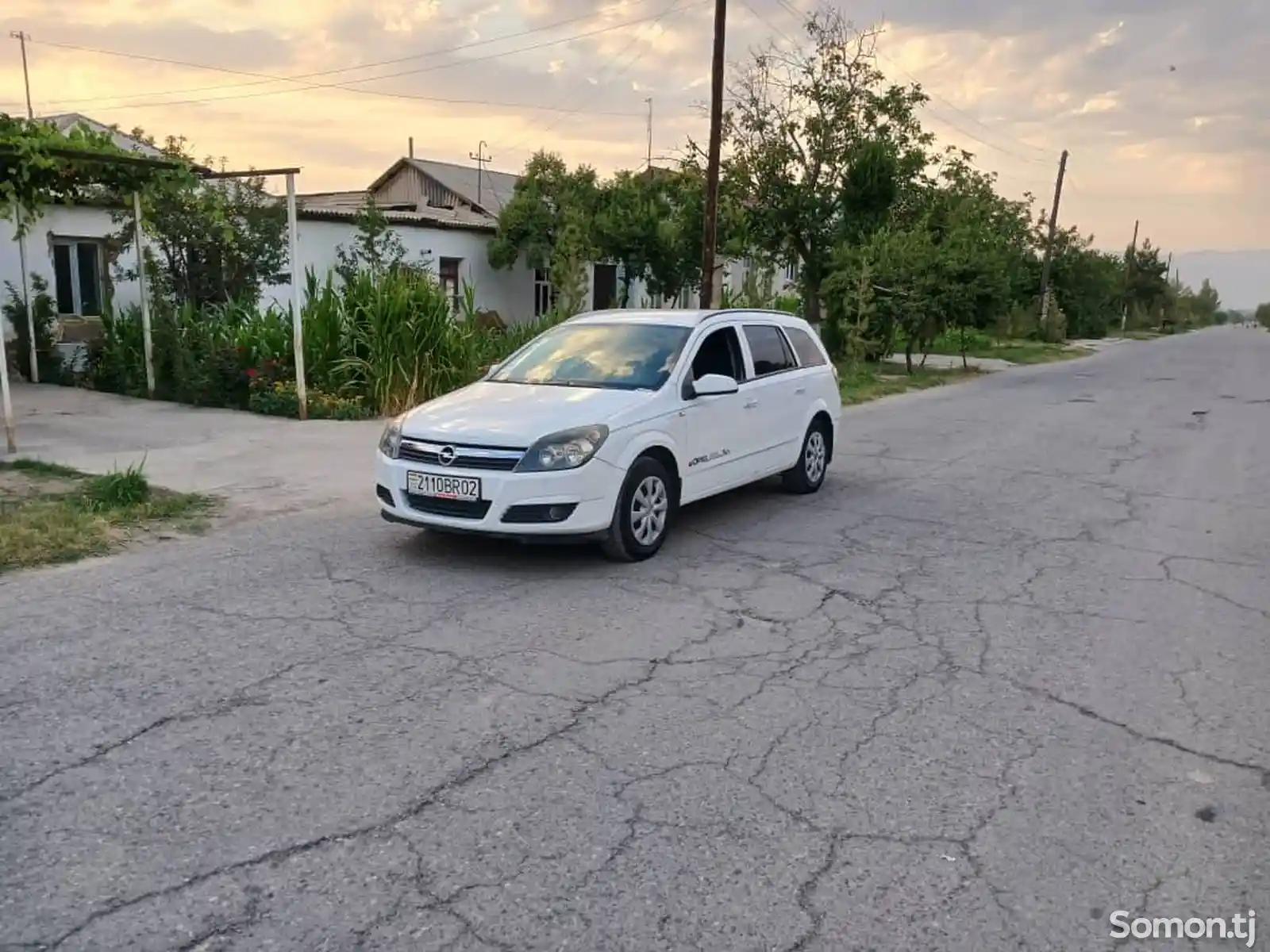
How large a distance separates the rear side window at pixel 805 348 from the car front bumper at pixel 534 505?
3.35 meters

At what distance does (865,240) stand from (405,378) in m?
13.9

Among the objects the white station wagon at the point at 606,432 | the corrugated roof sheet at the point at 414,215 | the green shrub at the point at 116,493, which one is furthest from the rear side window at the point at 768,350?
the corrugated roof sheet at the point at 414,215

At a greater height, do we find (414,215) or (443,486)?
(414,215)

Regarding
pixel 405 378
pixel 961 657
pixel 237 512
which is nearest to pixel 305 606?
pixel 237 512

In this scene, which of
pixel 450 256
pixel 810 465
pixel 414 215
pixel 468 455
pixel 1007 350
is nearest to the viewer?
pixel 468 455

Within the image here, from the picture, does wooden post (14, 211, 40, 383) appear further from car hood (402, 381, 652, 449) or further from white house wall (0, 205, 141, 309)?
car hood (402, 381, 652, 449)

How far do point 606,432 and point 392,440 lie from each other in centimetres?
147

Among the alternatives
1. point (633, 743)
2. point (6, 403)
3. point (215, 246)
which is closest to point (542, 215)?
point (215, 246)

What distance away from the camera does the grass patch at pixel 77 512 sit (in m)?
6.89

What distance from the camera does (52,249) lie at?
17.9 meters

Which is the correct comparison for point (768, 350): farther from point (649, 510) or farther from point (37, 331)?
point (37, 331)

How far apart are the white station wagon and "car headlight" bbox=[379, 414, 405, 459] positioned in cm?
1

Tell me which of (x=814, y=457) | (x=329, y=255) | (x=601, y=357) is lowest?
(x=814, y=457)

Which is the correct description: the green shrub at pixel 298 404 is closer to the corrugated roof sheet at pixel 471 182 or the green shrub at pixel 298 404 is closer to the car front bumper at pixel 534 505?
the car front bumper at pixel 534 505
